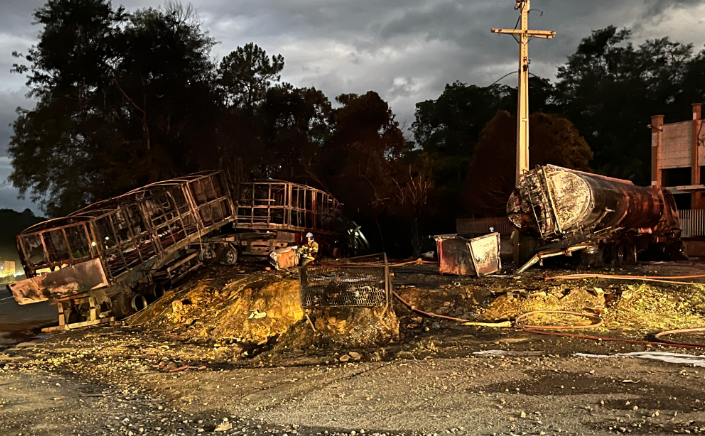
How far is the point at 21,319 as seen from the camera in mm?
13914

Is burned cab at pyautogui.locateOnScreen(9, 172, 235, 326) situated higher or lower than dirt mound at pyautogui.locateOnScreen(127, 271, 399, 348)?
higher

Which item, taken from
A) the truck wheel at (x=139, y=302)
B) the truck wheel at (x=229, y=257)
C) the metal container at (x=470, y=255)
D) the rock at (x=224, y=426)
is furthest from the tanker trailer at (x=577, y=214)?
the rock at (x=224, y=426)

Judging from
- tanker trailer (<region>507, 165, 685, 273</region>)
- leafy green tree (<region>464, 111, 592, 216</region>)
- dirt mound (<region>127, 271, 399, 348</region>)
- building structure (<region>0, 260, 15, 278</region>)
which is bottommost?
building structure (<region>0, 260, 15, 278</region>)

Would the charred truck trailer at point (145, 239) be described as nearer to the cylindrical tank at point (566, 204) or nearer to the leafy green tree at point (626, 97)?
the cylindrical tank at point (566, 204)

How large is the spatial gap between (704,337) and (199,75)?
2630cm

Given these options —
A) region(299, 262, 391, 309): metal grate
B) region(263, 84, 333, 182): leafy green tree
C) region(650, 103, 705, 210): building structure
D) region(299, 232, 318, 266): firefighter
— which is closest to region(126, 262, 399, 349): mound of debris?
region(299, 262, 391, 309): metal grate

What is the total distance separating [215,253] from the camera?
18.3 m

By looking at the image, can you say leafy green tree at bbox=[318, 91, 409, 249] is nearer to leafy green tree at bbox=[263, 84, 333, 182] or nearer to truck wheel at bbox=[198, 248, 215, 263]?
leafy green tree at bbox=[263, 84, 333, 182]

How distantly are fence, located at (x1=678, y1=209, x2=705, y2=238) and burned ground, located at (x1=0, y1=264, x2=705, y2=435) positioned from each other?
16.9 meters

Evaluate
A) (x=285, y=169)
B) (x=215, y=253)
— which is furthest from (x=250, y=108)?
(x=215, y=253)

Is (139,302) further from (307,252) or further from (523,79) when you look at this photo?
(523,79)

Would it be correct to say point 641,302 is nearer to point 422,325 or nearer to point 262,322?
point 422,325

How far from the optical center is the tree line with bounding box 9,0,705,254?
27.6 meters

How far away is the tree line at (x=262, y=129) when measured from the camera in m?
27.6
